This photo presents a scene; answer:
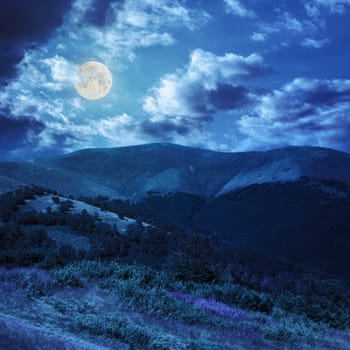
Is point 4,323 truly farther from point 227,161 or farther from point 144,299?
point 227,161

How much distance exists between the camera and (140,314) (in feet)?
39.8

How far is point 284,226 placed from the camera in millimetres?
79625

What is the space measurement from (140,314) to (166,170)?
130503mm

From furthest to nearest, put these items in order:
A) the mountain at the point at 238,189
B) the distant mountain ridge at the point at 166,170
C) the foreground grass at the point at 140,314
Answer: the distant mountain ridge at the point at 166,170
the mountain at the point at 238,189
the foreground grass at the point at 140,314

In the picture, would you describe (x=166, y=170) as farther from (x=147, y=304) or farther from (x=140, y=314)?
(x=140, y=314)

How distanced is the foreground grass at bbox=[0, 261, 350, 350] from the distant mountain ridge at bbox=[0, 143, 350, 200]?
250 feet

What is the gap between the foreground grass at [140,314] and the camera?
9.46 metres

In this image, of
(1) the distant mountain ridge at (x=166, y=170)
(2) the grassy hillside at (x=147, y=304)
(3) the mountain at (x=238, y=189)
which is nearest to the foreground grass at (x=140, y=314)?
(2) the grassy hillside at (x=147, y=304)

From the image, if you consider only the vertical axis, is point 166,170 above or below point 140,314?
above

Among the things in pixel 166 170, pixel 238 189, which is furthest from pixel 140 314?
pixel 166 170

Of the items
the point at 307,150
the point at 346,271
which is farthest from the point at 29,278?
the point at 307,150

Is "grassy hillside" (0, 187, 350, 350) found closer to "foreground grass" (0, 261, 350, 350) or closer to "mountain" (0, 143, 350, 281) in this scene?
"foreground grass" (0, 261, 350, 350)

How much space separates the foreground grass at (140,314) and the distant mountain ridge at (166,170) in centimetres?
7629

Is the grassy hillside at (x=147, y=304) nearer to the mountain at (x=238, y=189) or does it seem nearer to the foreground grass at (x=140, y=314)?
the foreground grass at (x=140, y=314)
